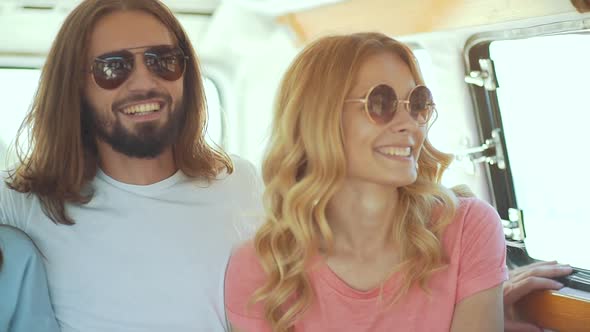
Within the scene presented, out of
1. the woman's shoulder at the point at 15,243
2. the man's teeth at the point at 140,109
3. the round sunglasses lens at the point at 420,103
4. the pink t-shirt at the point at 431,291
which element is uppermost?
the man's teeth at the point at 140,109

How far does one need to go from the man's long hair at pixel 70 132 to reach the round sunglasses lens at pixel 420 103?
864mm

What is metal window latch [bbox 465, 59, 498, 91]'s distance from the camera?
3355 millimetres

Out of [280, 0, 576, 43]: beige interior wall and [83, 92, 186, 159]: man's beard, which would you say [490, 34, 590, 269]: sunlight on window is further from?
[83, 92, 186, 159]: man's beard

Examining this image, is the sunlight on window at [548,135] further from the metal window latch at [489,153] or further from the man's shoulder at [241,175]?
the man's shoulder at [241,175]

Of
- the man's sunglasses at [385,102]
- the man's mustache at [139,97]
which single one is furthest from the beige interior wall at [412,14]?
the man's mustache at [139,97]

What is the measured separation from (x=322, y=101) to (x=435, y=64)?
4.46 feet

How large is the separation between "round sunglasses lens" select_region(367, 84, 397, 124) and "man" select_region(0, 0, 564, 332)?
Answer: 0.69 m

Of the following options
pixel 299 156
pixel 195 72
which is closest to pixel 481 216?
pixel 299 156

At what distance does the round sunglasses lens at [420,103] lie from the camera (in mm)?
2342

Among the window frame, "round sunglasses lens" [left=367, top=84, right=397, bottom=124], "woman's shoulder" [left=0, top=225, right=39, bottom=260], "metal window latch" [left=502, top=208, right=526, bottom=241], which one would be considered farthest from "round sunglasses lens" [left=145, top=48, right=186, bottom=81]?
"metal window latch" [left=502, top=208, right=526, bottom=241]

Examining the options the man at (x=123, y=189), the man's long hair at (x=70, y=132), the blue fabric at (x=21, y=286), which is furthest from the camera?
the man's long hair at (x=70, y=132)

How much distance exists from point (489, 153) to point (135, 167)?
1565mm

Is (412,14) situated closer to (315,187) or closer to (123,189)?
(315,187)

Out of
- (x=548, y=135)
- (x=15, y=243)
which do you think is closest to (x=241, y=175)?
(x=15, y=243)
